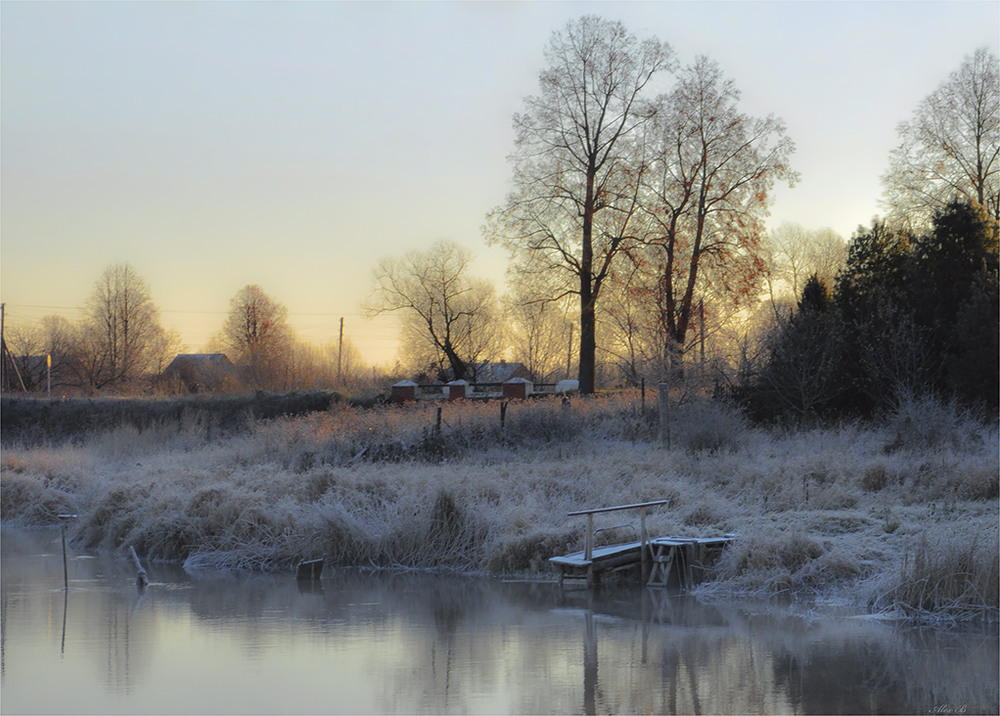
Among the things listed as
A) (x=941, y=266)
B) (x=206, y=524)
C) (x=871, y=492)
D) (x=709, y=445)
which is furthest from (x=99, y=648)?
(x=941, y=266)

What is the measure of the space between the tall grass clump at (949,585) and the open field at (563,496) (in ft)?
0.07

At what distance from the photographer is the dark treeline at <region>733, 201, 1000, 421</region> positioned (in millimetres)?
25047

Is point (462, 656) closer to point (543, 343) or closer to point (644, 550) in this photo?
point (644, 550)

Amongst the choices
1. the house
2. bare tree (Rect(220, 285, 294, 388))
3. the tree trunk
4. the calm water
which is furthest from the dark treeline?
bare tree (Rect(220, 285, 294, 388))

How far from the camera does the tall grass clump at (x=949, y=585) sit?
12047 mm

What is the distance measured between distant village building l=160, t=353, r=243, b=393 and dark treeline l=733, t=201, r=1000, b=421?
29570 mm

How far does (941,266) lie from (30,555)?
74.2ft

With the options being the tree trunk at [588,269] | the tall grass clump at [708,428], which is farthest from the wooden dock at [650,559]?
the tree trunk at [588,269]

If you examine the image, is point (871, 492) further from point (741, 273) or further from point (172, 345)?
point (172, 345)

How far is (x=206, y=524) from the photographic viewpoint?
62.0ft

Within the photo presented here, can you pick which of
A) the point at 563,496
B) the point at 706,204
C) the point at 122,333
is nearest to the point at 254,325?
the point at 122,333

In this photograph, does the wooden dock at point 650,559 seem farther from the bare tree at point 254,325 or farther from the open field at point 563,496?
the bare tree at point 254,325

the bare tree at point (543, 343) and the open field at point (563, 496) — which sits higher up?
the bare tree at point (543, 343)

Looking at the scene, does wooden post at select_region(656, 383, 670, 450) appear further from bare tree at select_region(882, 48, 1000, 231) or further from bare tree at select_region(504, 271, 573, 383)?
bare tree at select_region(504, 271, 573, 383)
